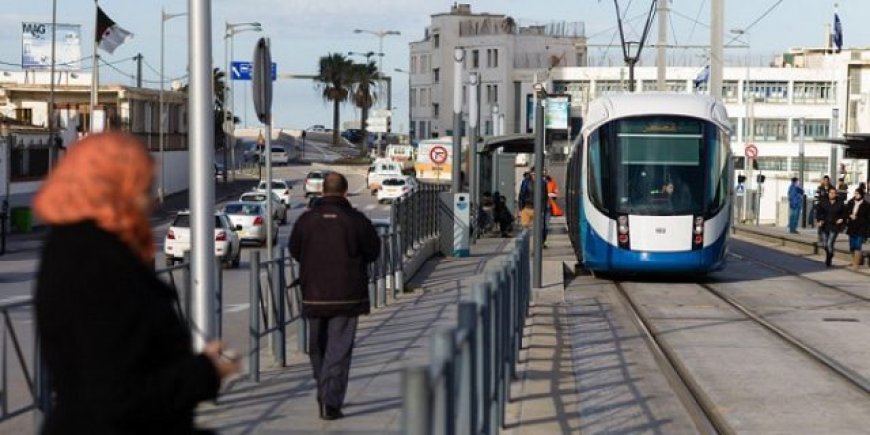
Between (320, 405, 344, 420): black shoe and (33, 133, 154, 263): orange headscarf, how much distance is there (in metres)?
7.26

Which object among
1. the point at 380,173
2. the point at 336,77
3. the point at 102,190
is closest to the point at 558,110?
the point at 380,173

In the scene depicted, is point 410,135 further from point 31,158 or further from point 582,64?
point 31,158

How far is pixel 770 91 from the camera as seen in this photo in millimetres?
115438

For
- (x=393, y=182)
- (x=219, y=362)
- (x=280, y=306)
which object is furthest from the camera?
(x=393, y=182)

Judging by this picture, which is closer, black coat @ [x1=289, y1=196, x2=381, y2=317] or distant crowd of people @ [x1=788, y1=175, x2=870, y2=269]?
black coat @ [x1=289, y1=196, x2=381, y2=317]

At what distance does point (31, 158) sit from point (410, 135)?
221 feet

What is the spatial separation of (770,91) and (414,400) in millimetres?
112913

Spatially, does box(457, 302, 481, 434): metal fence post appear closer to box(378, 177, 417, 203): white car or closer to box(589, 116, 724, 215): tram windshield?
box(589, 116, 724, 215): tram windshield

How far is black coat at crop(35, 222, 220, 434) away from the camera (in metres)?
4.33

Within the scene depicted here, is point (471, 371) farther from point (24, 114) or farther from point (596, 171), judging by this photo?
point (24, 114)

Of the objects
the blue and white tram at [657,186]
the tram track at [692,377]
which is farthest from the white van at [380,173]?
the tram track at [692,377]

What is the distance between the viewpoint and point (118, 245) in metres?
4.43

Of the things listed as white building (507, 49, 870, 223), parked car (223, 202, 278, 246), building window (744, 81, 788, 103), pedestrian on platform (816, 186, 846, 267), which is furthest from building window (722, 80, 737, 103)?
pedestrian on platform (816, 186, 846, 267)

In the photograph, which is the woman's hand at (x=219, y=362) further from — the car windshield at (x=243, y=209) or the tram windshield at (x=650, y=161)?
the car windshield at (x=243, y=209)
